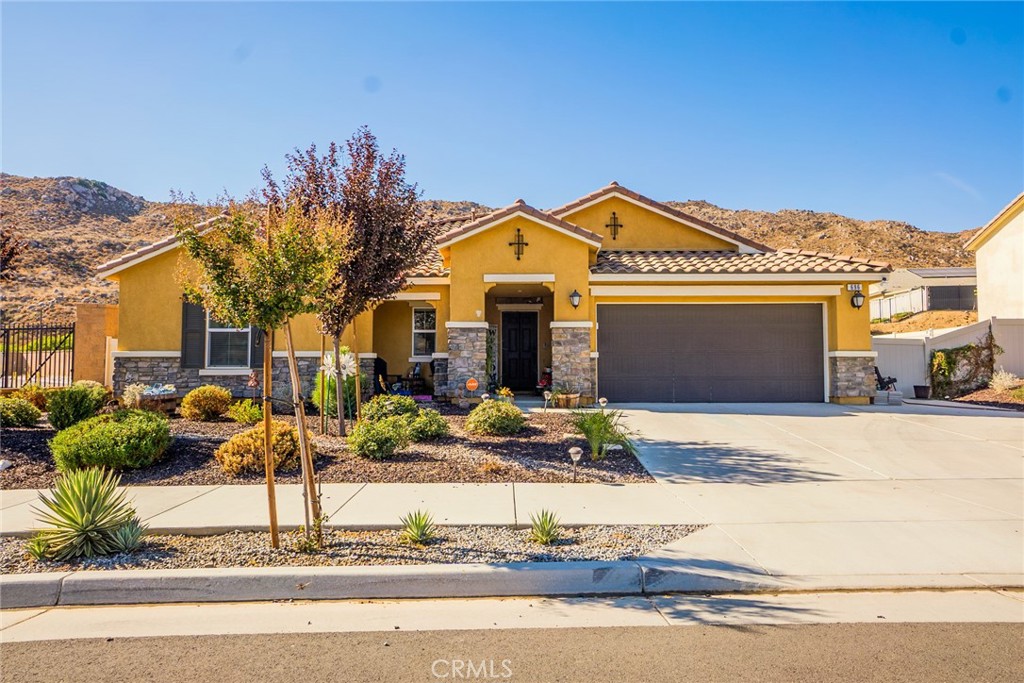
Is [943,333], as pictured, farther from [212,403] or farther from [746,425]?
[212,403]

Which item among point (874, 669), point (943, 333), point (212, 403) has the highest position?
point (943, 333)

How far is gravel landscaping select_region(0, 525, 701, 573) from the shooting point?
4938 mm

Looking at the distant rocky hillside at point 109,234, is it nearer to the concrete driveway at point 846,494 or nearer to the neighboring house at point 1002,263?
the neighboring house at point 1002,263

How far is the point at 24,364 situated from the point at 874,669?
24978 millimetres

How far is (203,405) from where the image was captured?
1204 centimetres

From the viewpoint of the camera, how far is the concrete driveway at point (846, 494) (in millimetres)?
5051

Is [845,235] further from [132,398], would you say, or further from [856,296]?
[132,398]

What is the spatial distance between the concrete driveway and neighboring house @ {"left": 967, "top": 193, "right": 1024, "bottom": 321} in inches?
529

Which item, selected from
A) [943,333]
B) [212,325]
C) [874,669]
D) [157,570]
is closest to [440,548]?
[157,570]

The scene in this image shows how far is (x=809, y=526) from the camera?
19.7ft

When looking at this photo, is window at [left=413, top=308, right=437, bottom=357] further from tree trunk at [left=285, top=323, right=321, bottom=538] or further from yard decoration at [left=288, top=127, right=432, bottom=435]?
tree trunk at [left=285, top=323, right=321, bottom=538]

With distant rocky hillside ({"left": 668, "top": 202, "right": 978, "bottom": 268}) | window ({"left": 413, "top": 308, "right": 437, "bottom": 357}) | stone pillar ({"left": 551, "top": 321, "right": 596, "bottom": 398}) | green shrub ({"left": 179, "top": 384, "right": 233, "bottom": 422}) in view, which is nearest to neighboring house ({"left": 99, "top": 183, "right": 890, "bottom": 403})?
stone pillar ({"left": 551, "top": 321, "right": 596, "bottom": 398})

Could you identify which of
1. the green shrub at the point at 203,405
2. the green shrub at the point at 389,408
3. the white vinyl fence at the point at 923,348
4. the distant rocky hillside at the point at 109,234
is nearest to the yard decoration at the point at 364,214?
the green shrub at the point at 389,408

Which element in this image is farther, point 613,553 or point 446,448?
point 446,448
